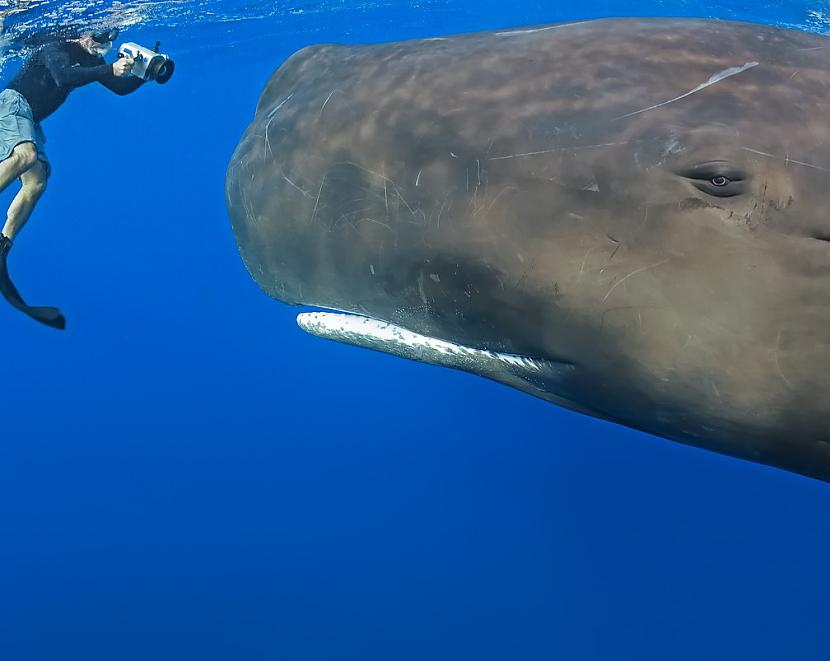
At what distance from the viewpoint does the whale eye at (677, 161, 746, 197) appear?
276 centimetres

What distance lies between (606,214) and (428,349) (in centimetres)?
125

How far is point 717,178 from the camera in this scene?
2777 mm

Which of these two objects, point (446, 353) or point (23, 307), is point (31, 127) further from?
point (446, 353)

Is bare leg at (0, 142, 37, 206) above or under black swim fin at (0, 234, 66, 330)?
above

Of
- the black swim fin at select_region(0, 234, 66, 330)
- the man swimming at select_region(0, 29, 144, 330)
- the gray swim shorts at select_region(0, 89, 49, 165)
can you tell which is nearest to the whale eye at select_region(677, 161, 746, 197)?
the black swim fin at select_region(0, 234, 66, 330)

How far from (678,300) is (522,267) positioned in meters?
0.69

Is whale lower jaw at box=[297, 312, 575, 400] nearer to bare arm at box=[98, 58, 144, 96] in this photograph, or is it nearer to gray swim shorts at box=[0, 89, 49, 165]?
bare arm at box=[98, 58, 144, 96]

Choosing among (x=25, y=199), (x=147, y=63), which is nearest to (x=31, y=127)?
(x=25, y=199)

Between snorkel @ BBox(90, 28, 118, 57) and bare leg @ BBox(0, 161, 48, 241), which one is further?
snorkel @ BBox(90, 28, 118, 57)

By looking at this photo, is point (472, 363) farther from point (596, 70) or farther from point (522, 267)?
point (596, 70)

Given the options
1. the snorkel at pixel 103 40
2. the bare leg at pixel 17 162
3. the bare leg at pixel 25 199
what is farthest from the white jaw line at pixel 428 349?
the snorkel at pixel 103 40

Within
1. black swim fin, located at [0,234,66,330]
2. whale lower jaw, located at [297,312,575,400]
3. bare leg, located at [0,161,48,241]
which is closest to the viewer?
whale lower jaw, located at [297,312,575,400]

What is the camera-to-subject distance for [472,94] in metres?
3.39

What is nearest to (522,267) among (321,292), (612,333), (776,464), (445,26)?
(612,333)
